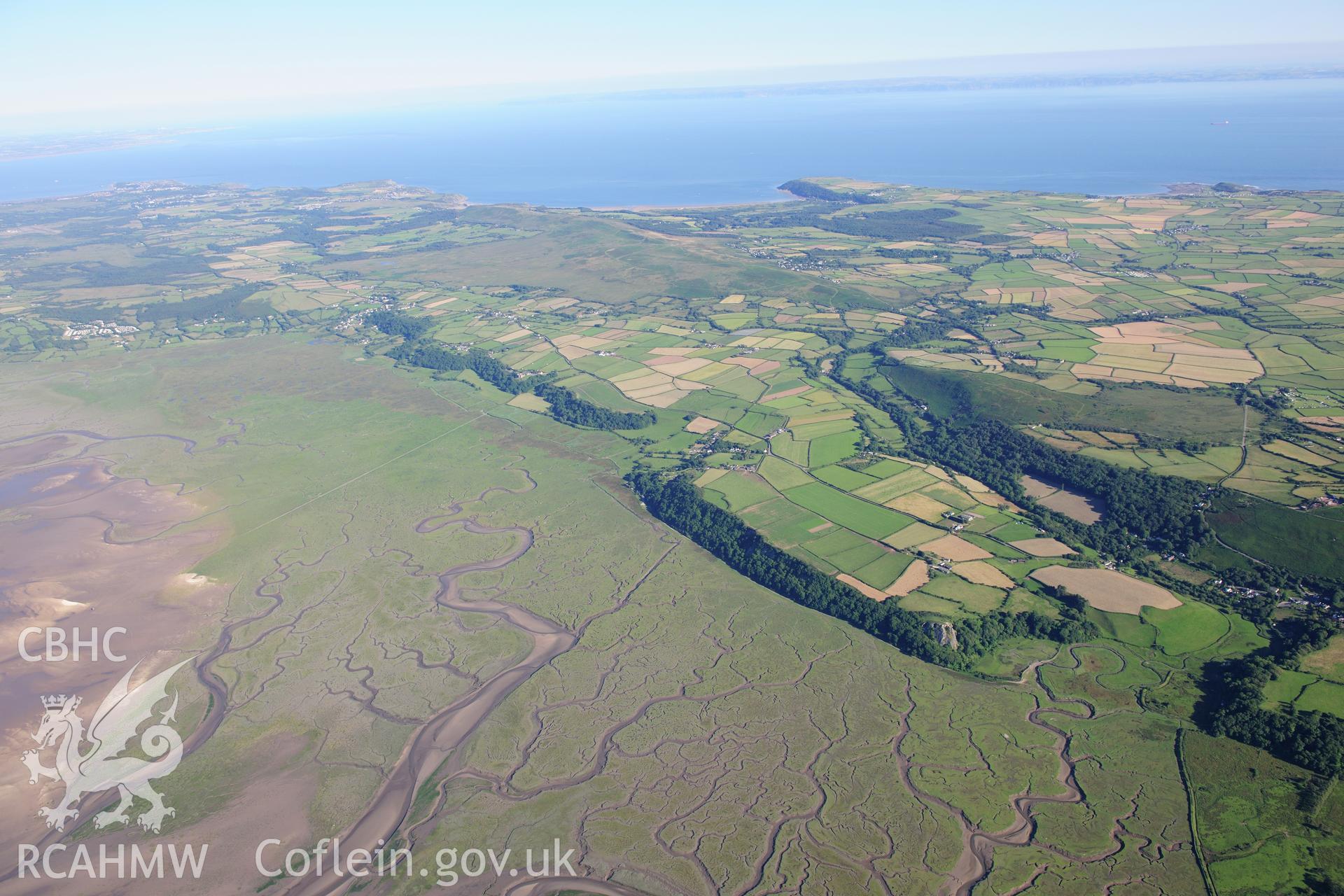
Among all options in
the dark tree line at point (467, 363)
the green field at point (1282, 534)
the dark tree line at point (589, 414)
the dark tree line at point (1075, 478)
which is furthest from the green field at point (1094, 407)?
the dark tree line at point (467, 363)

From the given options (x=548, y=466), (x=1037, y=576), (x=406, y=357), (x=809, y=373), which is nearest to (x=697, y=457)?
(x=548, y=466)

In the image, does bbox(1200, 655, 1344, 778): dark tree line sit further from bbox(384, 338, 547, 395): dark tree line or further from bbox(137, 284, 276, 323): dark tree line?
bbox(137, 284, 276, 323): dark tree line

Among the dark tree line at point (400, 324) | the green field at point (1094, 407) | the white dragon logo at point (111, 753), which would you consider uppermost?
the green field at point (1094, 407)

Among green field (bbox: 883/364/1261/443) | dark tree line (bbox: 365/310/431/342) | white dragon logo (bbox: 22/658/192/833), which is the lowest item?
white dragon logo (bbox: 22/658/192/833)

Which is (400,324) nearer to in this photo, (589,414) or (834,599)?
(589,414)

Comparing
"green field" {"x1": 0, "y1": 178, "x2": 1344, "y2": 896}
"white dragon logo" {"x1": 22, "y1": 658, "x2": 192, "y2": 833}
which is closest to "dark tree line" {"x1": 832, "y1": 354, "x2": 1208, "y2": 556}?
Result: "green field" {"x1": 0, "y1": 178, "x2": 1344, "y2": 896}

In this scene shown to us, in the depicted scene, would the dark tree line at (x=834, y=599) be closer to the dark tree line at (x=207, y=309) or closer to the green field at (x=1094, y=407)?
the green field at (x=1094, y=407)

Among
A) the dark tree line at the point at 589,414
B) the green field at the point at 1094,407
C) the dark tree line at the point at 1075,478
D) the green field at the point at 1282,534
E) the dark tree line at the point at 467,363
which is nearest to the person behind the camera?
the green field at the point at 1282,534
